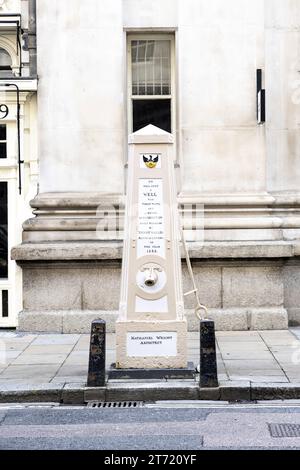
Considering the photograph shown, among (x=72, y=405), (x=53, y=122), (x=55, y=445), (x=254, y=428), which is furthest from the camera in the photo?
(x=53, y=122)

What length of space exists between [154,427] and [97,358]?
1.59 metres

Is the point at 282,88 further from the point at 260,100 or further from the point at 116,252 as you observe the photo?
the point at 116,252

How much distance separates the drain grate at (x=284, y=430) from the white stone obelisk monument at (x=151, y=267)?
2164mm

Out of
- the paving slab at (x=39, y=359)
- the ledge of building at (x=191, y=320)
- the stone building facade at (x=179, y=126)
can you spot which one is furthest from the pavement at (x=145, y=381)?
the stone building facade at (x=179, y=126)

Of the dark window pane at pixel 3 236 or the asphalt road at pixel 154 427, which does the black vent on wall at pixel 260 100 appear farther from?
the asphalt road at pixel 154 427

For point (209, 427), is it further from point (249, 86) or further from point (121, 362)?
point (249, 86)

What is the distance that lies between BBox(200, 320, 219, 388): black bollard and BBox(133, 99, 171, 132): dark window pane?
5627 millimetres

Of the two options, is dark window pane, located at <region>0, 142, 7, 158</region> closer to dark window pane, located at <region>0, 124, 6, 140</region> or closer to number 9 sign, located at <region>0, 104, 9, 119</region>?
dark window pane, located at <region>0, 124, 6, 140</region>

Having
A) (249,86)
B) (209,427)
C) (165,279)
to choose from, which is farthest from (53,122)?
(209,427)

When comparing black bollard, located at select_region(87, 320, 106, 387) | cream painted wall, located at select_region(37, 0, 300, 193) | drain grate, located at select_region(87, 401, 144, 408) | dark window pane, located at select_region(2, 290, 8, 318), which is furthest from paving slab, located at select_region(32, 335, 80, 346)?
drain grate, located at select_region(87, 401, 144, 408)

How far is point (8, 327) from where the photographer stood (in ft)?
45.7

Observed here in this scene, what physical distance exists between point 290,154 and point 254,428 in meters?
7.14

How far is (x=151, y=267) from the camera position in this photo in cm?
1008

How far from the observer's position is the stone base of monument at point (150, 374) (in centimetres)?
982
